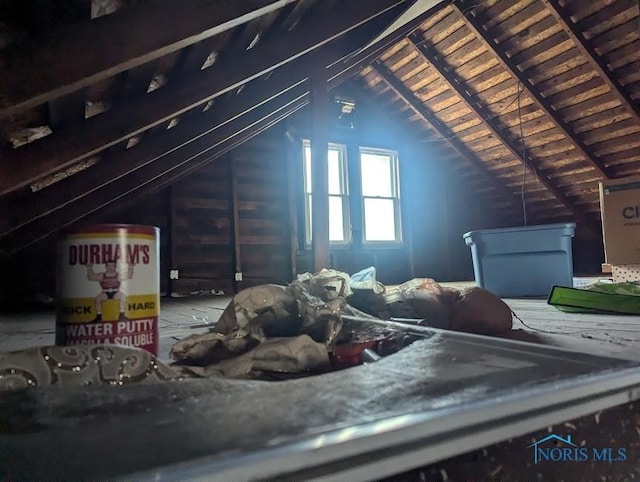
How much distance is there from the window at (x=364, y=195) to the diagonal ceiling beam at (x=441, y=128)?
0.72 metres

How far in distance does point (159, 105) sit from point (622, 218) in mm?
3157

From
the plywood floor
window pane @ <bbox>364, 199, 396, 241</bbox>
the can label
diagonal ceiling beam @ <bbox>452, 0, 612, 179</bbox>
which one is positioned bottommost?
the plywood floor

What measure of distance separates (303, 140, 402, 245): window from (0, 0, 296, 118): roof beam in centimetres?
459

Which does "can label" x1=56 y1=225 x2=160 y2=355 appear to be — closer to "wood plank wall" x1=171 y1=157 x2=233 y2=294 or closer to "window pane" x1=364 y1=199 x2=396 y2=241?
"wood plank wall" x1=171 y1=157 x2=233 y2=294

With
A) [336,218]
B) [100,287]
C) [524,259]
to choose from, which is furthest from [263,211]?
[100,287]


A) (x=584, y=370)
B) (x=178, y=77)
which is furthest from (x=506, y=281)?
(x=584, y=370)

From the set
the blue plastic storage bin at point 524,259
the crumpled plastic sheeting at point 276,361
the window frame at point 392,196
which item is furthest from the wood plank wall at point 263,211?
the crumpled plastic sheeting at point 276,361

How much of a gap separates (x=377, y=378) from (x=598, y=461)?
287 millimetres

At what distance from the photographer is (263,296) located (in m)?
1.08

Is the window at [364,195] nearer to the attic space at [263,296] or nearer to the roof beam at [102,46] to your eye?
the attic space at [263,296]

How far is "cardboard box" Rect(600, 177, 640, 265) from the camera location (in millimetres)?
3107

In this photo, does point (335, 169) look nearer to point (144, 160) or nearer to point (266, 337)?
point (144, 160)

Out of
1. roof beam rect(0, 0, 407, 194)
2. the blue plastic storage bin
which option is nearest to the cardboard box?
the blue plastic storage bin

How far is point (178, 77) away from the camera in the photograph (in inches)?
69.6
